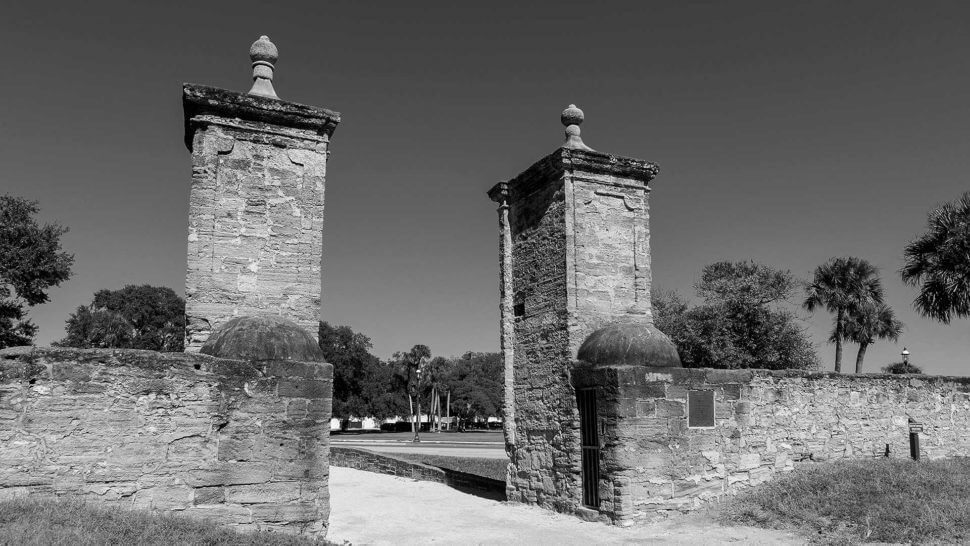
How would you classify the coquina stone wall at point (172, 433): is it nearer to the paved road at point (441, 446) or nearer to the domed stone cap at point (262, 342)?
the domed stone cap at point (262, 342)

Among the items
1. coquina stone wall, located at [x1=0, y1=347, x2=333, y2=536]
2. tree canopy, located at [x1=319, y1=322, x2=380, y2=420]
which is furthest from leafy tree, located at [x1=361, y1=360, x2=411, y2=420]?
coquina stone wall, located at [x1=0, y1=347, x2=333, y2=536]

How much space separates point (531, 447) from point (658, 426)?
272cm

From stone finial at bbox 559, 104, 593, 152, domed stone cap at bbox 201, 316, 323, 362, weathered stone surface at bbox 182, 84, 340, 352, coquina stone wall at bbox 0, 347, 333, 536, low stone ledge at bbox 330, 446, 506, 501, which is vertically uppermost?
stone finial at bbox 559, 104, 593, 152

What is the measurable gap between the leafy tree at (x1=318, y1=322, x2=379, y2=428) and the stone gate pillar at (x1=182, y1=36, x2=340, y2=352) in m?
40.5

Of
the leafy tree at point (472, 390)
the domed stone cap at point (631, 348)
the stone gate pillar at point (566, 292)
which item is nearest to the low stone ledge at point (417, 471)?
the stone gate pillar at point (566, 292)

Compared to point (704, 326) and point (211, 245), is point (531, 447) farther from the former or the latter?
point (704, 326)

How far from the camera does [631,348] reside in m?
9.99

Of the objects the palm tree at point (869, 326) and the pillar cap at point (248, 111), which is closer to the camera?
the pillar cap at point (248, 111)

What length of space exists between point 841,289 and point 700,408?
20.2 meters

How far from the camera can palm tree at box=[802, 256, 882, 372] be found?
88.8 ft

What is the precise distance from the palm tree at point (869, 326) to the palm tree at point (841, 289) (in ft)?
0.73

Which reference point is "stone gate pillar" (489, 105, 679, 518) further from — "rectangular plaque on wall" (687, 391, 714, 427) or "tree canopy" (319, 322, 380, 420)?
"tree canopy" (319, 322, 380, 420)

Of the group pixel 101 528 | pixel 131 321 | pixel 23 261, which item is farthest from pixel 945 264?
pixel 131 321

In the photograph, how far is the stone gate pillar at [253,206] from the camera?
8.84 meters
